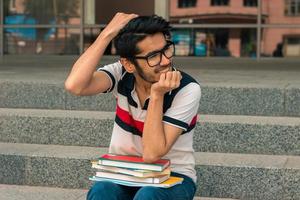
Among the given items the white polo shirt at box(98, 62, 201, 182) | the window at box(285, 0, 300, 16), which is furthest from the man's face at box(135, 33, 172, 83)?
the window at box(285, 0, 300, 16)

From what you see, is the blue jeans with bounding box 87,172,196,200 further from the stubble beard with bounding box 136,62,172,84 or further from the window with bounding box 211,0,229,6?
the window with bounding box 211,0,229,6

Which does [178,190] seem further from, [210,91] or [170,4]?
[170,4]

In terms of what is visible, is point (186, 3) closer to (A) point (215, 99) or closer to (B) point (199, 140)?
(A) point (215, 99)

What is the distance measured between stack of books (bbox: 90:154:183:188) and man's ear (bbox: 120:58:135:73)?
17.1 inches

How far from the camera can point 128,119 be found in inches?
122

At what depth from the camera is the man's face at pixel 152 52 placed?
287 cm

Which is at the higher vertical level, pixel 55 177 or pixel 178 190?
pixel 178 190

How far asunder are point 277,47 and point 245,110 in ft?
19.7

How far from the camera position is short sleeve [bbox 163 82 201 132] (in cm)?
296

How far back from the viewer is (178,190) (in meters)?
2.95

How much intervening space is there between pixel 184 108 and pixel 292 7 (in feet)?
28.4

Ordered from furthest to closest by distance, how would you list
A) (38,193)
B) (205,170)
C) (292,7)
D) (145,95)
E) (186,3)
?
1. (186,3)
2. (292,7)
3. (38,193)
4. (205,170)
5. (145,95)

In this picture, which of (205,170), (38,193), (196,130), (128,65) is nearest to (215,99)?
(196,130)

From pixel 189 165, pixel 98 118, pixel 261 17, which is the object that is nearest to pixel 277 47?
pixel 261 17
